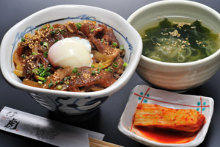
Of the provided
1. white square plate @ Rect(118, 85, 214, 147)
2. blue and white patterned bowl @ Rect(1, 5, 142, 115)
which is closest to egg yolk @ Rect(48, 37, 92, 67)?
blue and white patterned bowl @ Rect(1, 5, 142, 115)

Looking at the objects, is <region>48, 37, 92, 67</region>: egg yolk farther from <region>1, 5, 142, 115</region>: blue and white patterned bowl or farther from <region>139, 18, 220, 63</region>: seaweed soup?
<region>139, 18, 220, 63</region>: seaweed soup

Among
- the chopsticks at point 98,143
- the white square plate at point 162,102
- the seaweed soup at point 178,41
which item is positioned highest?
the seaweed soup at point 178,41

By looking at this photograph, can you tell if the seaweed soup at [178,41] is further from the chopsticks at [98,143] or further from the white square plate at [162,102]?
the chopsticks at [98,143]

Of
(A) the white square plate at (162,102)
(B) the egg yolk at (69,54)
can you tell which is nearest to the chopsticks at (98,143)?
(A) the white square plate at (162,102)

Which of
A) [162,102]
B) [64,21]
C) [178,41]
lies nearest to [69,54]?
[64,21]

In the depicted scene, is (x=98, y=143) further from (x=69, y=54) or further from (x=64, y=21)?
(x=64, y=21)
